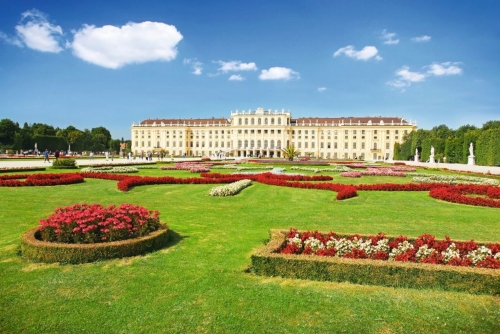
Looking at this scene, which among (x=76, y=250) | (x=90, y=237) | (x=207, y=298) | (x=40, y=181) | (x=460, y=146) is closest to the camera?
(x=207, y=298)

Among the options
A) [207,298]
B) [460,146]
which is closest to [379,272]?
[207,298]

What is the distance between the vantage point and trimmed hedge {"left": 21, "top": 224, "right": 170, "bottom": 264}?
4680 millimetres

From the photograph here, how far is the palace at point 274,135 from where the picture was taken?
255ft

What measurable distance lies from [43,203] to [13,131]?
6320 centimetres

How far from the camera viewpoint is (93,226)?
4.95 metres

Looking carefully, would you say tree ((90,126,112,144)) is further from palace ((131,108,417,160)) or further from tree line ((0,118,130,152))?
palace ((131,108,417,160))

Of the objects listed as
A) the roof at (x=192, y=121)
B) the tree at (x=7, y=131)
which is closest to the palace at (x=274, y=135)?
the roof at (x=192, y=121)

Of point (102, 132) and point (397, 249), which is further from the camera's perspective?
point (102, 132)

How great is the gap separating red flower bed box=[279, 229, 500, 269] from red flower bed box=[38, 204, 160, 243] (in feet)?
7.28

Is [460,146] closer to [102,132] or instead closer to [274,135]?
[274,135]

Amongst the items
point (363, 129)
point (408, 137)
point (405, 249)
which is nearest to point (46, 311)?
point (405, 249)

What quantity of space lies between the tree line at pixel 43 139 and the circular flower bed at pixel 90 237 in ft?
199

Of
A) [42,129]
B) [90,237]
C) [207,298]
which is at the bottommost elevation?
[207,298]

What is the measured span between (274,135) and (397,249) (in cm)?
7748
